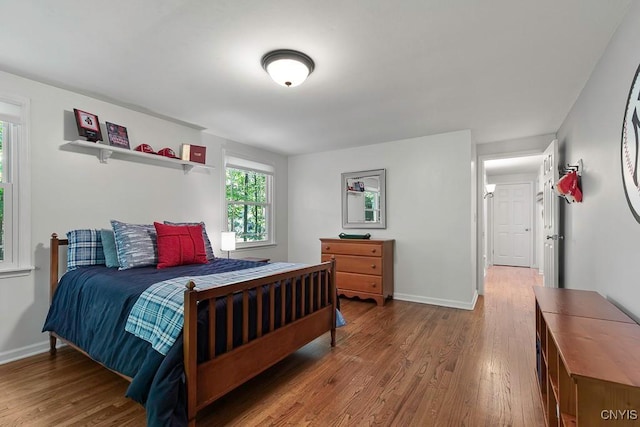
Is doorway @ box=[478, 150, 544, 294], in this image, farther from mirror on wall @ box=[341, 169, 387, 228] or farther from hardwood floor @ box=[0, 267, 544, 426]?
hardwood floor @ box=[0, 267, 544, 426]

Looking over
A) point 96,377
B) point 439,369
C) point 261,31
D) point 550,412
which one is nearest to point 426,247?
point 439,369

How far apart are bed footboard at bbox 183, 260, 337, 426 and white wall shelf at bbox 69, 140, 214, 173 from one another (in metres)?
2.06

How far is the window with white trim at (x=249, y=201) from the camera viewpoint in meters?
4.44

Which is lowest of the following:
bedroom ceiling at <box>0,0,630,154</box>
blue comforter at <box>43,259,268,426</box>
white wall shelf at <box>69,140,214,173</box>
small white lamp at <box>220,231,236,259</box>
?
blue comforter at <box>43,259,268,426</box>

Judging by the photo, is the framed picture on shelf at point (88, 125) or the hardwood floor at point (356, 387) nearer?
the hardwood floor at point (356, 387)

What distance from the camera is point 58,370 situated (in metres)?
2.28

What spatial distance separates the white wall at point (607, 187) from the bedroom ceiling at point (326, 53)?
15 cm

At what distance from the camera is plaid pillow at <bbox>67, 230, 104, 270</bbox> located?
255 centimetres

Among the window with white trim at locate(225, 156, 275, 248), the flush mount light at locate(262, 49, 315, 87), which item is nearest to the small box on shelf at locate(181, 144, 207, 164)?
the window with white trim at locate(225, 156, 275, 248)

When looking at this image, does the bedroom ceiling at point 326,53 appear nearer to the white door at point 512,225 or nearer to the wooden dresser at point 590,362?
the wooden dresser at point 590,362

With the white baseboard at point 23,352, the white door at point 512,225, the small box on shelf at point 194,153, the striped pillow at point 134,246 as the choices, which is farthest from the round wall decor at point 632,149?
the white door at point 512,225

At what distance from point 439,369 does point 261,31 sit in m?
2.63

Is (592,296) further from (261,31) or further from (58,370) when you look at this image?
(58,370)

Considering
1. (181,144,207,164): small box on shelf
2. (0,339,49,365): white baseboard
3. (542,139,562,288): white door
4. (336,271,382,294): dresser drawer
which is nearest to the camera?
(0,339,49,365): white baseboard
